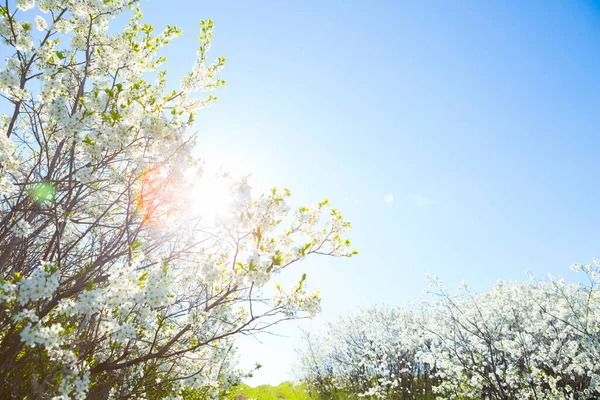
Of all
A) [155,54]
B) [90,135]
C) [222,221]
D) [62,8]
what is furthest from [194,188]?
[62,8]

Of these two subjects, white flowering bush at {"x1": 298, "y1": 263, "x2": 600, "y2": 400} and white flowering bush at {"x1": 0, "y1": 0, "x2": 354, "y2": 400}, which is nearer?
white flowering bush at {"x1": 0, "y1": 0, "x2": 354, "y2": 400}

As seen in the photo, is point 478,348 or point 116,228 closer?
point 116,228

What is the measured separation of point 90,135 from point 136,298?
6.31 feet

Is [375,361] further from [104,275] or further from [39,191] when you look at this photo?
[39,191]

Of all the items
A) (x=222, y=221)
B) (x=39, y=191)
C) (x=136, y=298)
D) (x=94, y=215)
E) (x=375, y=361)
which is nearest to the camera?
(x=136, y=298)

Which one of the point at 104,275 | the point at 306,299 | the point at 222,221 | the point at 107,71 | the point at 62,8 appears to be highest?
the point at 62,8

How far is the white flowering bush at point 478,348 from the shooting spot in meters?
8.61

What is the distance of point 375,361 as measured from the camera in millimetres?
14445

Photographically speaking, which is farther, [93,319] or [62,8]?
[62,8]

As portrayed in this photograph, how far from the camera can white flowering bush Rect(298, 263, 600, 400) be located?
28.2 ft

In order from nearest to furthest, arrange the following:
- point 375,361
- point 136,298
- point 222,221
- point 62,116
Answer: point 136,298 → point 62,116 → point 222,221 → point 375,361

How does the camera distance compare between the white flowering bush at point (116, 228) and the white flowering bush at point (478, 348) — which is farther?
the white flowering bush at point (478, 348)

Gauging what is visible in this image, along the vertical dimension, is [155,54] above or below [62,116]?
above

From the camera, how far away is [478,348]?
1170cm
